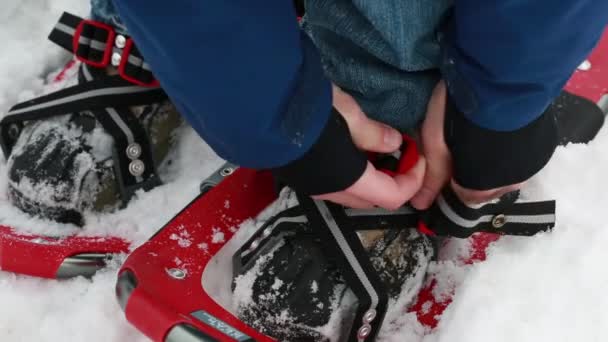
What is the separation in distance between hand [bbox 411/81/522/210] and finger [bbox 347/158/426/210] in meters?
0.01

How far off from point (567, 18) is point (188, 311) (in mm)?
462

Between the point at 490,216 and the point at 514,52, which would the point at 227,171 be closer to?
the point at 490,216

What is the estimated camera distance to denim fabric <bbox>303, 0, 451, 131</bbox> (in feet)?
2.07

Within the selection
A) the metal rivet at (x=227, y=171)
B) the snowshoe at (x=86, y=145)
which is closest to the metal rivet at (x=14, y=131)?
the snowshoe at (x=86, y=145)

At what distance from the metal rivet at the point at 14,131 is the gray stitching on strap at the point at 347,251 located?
511 mm

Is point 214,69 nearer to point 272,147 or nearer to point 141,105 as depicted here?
point 272,147

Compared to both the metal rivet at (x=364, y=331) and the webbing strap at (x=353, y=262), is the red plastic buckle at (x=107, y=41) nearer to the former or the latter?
the webbing strap at (x=353, y=262)

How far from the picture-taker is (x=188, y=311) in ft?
2.28

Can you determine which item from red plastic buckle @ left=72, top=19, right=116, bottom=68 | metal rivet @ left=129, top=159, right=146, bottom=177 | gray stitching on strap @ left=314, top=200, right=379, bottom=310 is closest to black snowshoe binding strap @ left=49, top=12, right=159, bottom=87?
red plastic buckle @ left=72, top=19, right=116, bottom=68

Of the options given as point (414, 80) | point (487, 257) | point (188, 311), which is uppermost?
point (414, 80)

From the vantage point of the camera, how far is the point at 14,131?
98 cm

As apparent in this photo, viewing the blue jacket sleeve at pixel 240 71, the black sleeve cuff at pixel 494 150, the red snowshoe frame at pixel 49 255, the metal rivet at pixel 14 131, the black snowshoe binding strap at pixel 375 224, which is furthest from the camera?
the metal rivet at pixel 14 131

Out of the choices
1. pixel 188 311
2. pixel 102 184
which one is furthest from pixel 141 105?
pixel 188 311

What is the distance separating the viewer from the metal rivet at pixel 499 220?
29.5 inches
